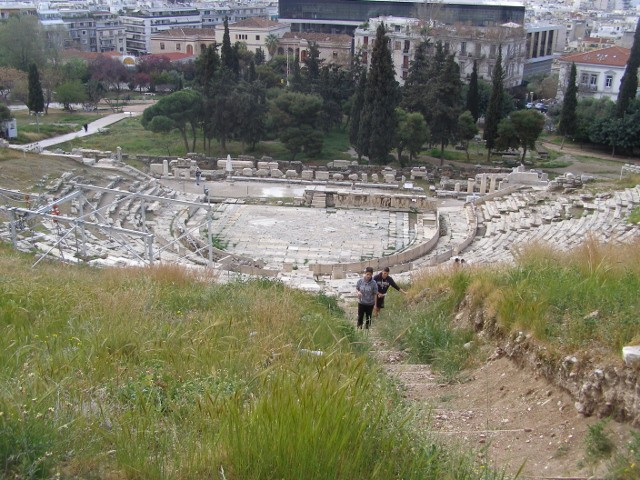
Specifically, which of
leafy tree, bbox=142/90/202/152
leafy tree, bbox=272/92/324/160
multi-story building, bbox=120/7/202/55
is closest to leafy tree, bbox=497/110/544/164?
leafy tree, bbox=272/92/324/160

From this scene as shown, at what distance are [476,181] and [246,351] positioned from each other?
23.6 metres

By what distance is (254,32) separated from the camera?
228ft

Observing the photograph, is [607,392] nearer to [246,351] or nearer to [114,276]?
[246,351]

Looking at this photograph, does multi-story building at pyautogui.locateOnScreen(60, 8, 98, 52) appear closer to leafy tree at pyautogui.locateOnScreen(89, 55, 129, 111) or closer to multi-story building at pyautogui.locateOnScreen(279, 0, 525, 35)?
multi-story building at pyautogui.locateOnScreen(279, 0, 525, 35)

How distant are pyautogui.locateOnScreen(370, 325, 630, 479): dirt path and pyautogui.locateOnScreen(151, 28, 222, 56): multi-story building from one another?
6815 cm

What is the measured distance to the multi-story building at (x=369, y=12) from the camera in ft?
215

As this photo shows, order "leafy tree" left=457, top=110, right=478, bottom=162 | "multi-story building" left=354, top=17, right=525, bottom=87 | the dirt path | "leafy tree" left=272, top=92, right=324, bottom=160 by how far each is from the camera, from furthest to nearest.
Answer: "multi-story building" left=354, top=17, right=525, bottom=87
"leafy tree" left=457, top=110, right=478, bottom=162
"leafy tree" left=272, top=92, right=324, bottom=160
the dirt path

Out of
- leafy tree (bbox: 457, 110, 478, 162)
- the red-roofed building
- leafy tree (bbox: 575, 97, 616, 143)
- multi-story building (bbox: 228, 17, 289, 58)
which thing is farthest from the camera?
→ multi-story building (bbox: 228, 17, 289, 58)

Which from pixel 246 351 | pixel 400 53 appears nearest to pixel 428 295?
pixel 246 351

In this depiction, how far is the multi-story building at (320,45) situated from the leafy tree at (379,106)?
28.7 m

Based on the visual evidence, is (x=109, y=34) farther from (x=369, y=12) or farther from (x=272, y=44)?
(x=369, y=12)

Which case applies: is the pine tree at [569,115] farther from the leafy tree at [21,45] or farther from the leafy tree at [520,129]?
the leafy tree at [21,45]

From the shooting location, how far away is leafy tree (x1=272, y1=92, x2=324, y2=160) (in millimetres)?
Result: 33969

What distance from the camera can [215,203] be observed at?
80.2 ft
